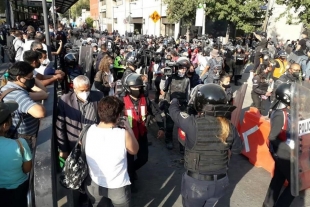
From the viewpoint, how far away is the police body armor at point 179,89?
530 cm

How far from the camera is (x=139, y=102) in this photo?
4.10 metres

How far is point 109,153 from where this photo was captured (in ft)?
8.06

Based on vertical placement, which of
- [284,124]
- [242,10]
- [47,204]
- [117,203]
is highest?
[242,10]

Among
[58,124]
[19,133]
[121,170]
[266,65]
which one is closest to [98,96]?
[58,124]

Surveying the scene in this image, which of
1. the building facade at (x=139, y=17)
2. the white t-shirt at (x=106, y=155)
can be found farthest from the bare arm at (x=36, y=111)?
the building facade at (x=139, y=17)

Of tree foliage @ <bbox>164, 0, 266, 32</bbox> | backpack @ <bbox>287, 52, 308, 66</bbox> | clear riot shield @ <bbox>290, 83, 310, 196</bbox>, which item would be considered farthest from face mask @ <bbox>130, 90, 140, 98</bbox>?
tree foliage @ <bbox>164, 0, 266, 32</bbox>

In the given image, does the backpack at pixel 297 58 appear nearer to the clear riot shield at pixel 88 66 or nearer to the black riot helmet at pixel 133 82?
the clear riot shield at pixel 88 66

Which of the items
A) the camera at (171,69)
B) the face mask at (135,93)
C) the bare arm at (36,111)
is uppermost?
the camera at (171,69)

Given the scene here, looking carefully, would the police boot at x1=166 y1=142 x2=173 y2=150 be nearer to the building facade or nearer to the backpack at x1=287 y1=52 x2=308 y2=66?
the backpack at x1=287 y1=52 x2=308 y2=66

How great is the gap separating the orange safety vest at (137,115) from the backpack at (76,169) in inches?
56.5

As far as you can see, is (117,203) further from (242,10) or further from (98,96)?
(242,10)

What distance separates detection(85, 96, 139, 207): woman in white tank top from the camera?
2.44 metres

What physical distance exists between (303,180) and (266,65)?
5.02m

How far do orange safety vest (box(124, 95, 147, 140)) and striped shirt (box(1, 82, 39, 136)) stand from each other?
124 centimetres
